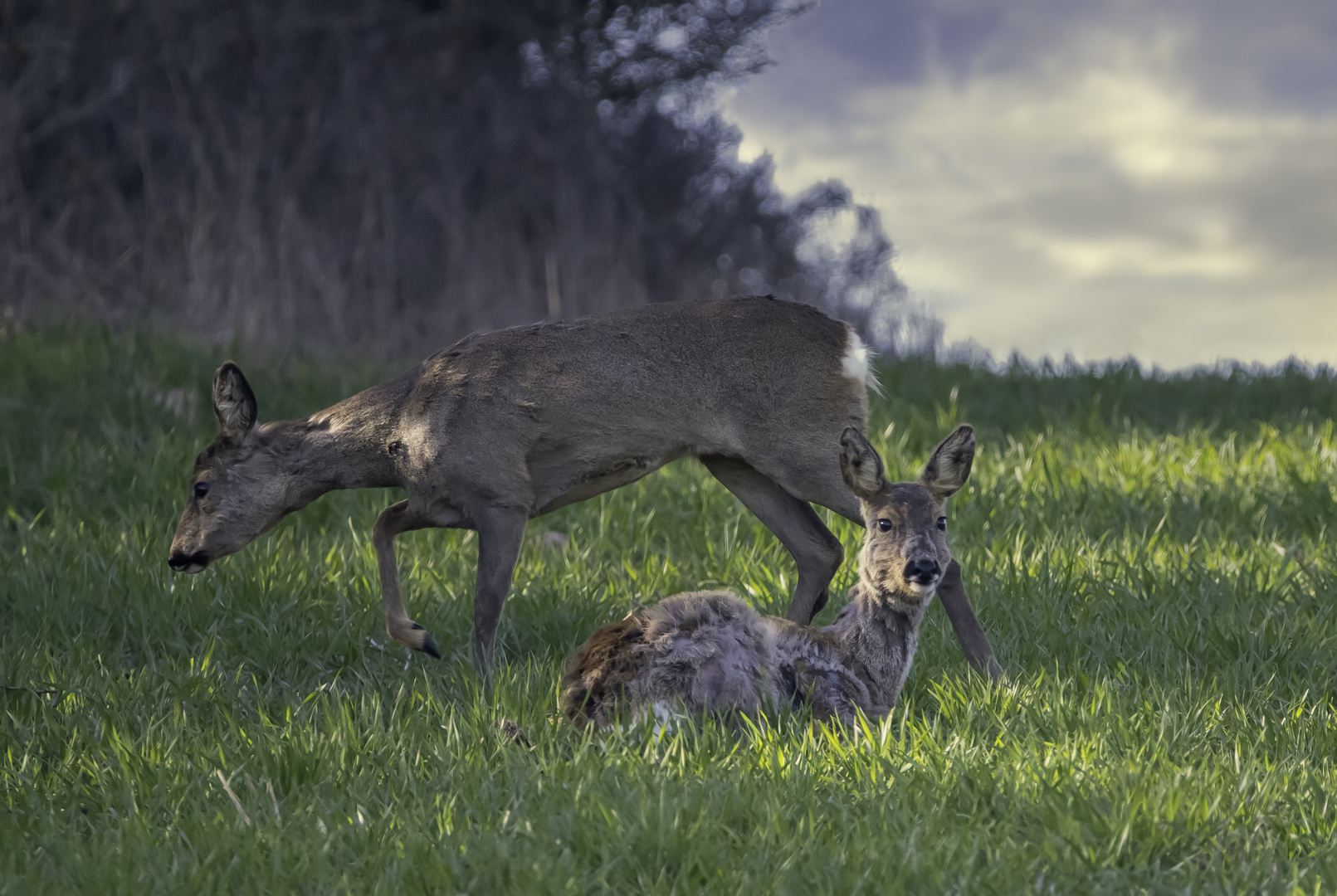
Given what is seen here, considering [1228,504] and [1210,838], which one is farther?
[1228,504]

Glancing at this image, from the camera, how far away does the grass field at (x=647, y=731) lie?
2717mm

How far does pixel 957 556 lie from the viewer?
5418 mm

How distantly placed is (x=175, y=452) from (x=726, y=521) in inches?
127

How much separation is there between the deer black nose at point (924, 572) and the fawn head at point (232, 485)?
261 cm

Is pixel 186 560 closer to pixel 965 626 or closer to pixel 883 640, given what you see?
pixel 883 640

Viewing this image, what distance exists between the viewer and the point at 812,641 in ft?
12.3

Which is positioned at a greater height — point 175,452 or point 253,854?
point 175,452

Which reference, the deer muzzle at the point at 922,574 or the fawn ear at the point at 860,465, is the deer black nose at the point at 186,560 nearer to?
the fawn ear at the point at 860,465

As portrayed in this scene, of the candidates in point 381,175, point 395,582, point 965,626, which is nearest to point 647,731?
point 965,626

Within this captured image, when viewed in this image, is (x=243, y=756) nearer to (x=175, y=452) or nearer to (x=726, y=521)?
(x=726, y=521)

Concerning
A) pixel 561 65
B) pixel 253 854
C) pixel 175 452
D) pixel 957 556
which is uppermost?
pixel 561 65

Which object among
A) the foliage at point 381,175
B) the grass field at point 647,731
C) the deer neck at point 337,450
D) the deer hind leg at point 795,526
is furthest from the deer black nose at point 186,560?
the foliage at point 381,175

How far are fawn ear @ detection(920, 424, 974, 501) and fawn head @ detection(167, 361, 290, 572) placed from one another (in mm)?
2581

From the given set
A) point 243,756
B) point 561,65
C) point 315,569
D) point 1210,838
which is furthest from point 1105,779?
point 561,65
